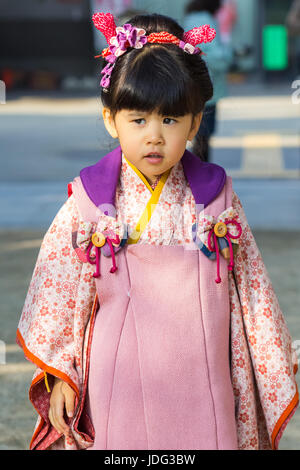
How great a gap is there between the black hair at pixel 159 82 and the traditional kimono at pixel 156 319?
0.20m

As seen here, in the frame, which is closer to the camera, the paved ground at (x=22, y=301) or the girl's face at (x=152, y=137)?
the girl's face at (x=152, y=137)

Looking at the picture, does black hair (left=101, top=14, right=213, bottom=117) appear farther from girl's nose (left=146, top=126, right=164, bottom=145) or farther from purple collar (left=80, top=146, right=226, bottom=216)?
purple collar (left=80, top=146, right=226, bottom=216)

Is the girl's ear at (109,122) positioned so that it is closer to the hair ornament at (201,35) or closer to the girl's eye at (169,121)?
the girl's eye at (169,121)

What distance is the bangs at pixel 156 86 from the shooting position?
1.96 m

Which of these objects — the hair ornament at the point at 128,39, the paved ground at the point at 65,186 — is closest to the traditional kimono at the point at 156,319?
the hair ornament at the point at 128,39

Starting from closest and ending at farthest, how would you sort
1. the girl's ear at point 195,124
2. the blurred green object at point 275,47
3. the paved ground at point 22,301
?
the girl's ear at point 195,124 < the paved ground at point 22,301 < the blurred green object at point 275,47

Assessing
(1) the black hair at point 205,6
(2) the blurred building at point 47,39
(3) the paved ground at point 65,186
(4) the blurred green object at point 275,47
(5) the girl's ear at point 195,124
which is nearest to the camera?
(5) the girl's ear at point 195,124

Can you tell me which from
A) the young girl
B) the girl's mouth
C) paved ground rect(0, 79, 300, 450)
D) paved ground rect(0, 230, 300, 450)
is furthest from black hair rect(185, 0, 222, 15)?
the girl's mouth

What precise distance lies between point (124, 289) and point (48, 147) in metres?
8.82

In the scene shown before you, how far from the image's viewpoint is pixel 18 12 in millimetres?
21938

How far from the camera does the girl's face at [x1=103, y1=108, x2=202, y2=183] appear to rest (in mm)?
1983

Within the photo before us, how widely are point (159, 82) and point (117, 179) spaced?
29cm

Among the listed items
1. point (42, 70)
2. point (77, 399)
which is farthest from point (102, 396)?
point (42, 70)

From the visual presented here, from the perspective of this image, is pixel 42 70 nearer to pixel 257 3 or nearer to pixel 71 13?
pixel 71 13
